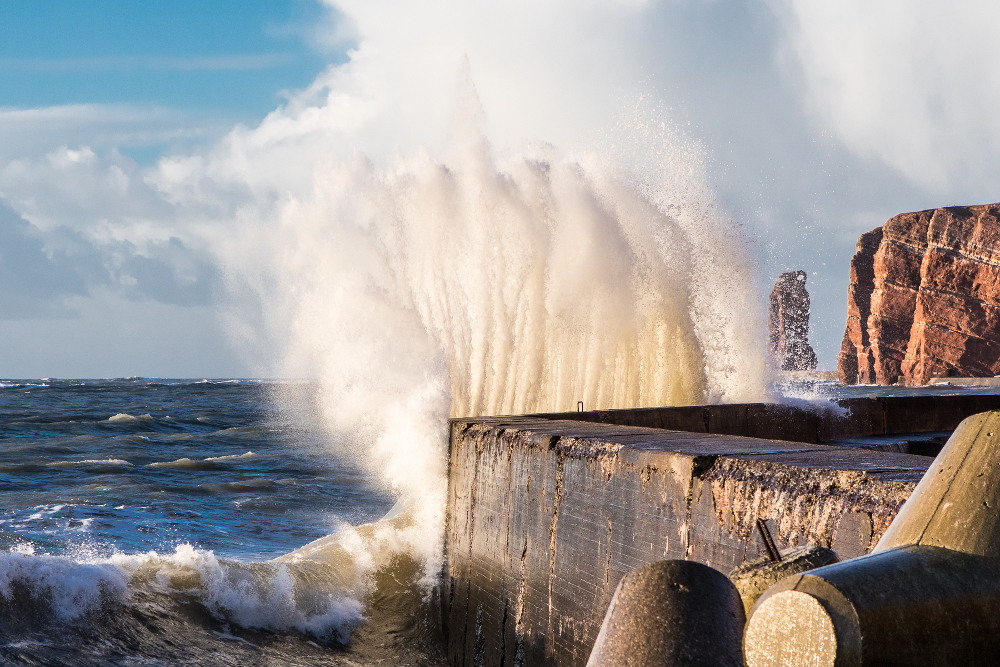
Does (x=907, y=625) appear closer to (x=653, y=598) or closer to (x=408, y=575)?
(x=653, y=598)

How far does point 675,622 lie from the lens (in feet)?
5.82

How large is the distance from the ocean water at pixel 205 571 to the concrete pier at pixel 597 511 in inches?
45.9

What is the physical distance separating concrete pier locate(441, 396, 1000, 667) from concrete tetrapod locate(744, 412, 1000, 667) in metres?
0.69

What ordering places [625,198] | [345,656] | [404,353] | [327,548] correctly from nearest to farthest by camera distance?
[345,656]
[327,548]
[404,353]
[625,198]

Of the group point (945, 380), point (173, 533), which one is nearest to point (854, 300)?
point (945, 380)

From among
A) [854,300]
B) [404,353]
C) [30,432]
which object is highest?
[854,300]

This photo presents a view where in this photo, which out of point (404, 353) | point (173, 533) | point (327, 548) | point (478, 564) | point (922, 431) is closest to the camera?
point (478, 564)

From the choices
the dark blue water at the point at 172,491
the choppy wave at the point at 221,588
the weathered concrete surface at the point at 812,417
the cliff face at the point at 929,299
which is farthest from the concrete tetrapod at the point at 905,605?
the cliff face at the point at 929,299

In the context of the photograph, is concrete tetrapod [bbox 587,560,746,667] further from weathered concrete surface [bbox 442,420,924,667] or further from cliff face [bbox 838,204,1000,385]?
cliff face [bbox 838,204,1000,385]

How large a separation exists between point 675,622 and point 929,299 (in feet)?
291

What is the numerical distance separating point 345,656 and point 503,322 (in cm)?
704

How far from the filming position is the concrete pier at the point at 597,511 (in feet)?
8.75

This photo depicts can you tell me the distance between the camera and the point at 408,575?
647 centimetres

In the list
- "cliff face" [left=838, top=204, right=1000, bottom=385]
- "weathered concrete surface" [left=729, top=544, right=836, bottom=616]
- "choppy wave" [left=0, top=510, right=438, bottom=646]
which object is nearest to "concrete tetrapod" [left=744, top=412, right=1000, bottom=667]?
"weathered concrete surface" [left=729, top=544, right=836, bottom=616]
